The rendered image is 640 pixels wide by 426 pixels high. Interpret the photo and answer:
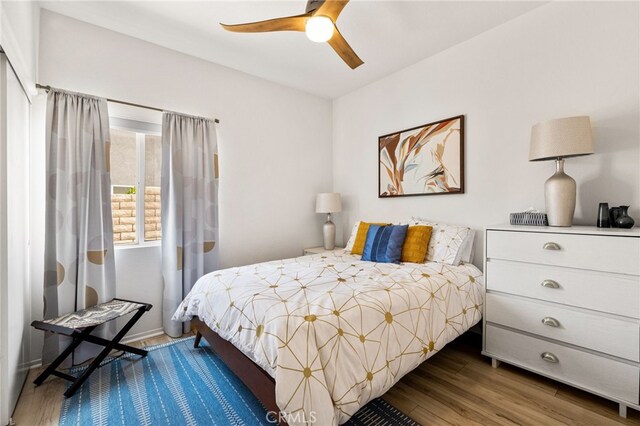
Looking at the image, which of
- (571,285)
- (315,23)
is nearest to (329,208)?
(315,23)

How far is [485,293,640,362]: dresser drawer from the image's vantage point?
1581mm

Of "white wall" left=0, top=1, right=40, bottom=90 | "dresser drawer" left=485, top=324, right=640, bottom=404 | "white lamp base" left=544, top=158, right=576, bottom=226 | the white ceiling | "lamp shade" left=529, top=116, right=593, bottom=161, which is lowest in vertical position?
"dresser drawer" left=485, top=324, right=640, bottom=404

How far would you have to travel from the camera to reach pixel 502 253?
6.74 feet

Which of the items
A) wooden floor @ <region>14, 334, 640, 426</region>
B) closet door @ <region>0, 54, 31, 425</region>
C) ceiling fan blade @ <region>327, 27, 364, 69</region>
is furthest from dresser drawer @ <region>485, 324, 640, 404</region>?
closet door @ <region>0, 54, 31, 425</region>

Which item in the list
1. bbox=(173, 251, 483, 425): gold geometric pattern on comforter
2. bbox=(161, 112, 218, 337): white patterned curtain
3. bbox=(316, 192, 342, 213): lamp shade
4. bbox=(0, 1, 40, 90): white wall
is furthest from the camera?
bbox=(316, 192, 342, 213): lamp shade

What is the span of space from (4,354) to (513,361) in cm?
307

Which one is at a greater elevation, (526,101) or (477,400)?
(526,101)

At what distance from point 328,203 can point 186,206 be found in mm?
1632

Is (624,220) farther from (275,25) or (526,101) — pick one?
(275,25)

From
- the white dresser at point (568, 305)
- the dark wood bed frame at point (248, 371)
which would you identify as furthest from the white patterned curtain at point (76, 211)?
the white dresser at point (568, 305)

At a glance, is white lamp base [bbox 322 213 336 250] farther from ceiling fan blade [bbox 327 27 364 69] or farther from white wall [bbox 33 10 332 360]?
ceiling fan blade [bbox 327 27 364 69]

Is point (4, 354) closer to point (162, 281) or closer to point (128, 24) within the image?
point (162, 281)

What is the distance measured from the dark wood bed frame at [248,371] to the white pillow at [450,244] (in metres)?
1.71

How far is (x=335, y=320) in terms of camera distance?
56.5 inches
